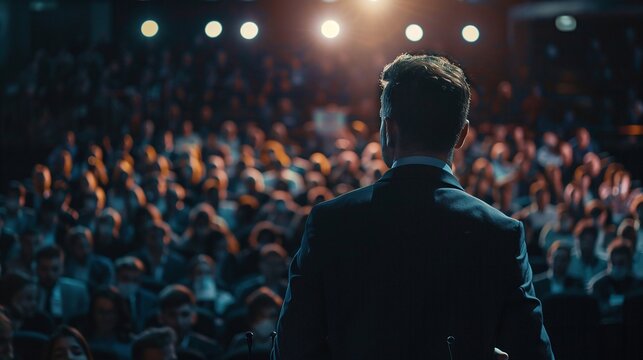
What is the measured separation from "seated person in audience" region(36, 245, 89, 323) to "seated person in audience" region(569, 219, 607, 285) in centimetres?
439

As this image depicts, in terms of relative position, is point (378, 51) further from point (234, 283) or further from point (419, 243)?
point (419, 243)

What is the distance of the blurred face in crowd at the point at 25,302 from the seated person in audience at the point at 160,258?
2372 millimetres

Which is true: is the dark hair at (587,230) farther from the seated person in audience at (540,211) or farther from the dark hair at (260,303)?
the dark hair at (260,303)

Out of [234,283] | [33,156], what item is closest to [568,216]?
[234,283]

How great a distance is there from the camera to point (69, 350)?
18.0ft

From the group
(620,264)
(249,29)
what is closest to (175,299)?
(620,264)

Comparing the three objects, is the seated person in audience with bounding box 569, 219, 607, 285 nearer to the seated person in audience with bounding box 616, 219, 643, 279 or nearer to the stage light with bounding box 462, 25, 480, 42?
the seated person in audience with bounding box 616, 219, 643, 279

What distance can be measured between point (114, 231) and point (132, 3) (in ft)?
53.8

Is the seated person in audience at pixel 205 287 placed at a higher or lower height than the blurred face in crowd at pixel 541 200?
lower

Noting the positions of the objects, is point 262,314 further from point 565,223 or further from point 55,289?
point 565,223

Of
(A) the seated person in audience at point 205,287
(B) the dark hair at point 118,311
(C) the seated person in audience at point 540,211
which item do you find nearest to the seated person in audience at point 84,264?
(A) the seated person in audience at point 205,287

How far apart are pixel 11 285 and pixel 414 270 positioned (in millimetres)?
5352

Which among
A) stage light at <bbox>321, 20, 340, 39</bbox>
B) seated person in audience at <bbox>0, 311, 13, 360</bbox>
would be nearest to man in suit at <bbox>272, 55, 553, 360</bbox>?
seated person in audience at <bbox>0, 311, 13, 360</bbox>

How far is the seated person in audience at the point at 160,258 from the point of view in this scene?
31.2 ft
